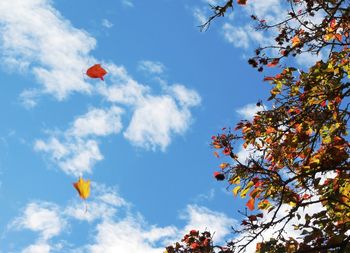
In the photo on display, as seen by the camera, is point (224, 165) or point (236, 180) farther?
point (224, 165)

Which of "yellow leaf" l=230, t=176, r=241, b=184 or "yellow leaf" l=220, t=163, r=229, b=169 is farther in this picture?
"yellow leaf" l=220, t=163, r=229, b=169

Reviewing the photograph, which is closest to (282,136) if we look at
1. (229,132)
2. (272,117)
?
(272,117)

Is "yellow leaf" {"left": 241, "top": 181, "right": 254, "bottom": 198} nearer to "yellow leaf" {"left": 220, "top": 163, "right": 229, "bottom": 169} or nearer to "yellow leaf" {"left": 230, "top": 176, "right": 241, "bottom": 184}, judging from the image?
"yellow leaf" {"left": 230, "top": 176, "right": 241, "bottom": 184}

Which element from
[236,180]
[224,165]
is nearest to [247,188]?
[236,180]

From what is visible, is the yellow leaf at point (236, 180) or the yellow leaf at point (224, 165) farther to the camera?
the yellow leaf at point (224, 165)

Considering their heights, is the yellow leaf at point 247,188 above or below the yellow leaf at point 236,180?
below

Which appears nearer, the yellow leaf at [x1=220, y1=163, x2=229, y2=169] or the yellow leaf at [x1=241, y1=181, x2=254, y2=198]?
the yellow leaf at [x1=241, y1=181, x2=254, y2=198]

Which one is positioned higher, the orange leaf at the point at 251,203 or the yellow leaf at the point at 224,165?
the yellow leaf at the point at 224,165

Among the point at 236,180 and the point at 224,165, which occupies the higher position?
the point at 224,165

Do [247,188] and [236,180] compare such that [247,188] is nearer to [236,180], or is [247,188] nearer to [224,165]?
[236,180]

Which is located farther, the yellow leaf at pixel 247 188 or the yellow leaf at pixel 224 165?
the yellow leaf at pixel 224 165

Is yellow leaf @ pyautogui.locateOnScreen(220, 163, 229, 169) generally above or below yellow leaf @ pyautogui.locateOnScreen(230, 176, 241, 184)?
above

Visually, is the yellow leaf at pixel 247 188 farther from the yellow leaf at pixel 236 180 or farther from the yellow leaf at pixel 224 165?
the yellow leaf at pixel 224 165

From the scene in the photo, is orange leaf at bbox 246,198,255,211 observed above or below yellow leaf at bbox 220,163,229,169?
below
